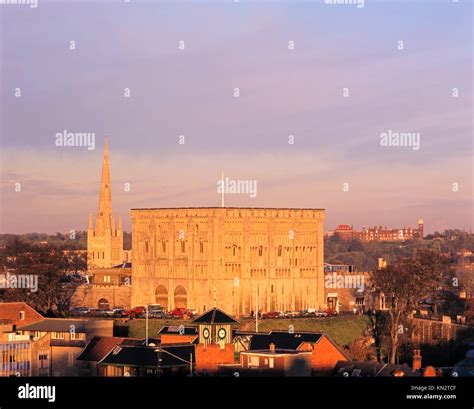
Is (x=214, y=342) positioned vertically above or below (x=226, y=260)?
below

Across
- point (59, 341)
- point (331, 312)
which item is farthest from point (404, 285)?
point (59, 341)

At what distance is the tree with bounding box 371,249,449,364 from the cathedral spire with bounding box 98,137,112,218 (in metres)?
24.6

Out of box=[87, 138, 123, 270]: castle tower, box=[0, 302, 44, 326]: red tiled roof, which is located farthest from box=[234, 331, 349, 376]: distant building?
box=[87, 138, 123, 270]: castle tower

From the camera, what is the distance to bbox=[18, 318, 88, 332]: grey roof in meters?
81.9

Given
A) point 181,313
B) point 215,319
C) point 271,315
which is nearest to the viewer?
point 215,319

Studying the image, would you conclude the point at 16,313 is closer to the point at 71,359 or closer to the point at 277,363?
the point at 71,359

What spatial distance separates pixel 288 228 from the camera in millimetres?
114625

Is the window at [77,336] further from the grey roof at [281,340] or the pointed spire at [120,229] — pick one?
the pointed spire at [120,229]

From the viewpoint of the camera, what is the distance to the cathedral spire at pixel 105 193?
404ft

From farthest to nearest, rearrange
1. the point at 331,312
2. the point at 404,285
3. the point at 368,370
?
the point at 331,312 < the point at 404,285 < the point at 368,370

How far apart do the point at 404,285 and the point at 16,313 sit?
87.9 ft

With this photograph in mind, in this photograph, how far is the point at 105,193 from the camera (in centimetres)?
12750

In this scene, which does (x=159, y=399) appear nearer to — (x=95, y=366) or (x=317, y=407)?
(x=317, y=407)

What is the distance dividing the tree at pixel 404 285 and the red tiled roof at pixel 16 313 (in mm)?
21394
